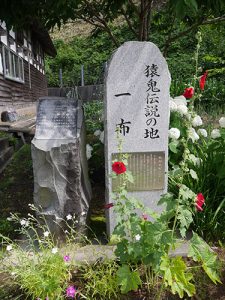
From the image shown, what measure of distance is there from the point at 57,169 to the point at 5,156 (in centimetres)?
294

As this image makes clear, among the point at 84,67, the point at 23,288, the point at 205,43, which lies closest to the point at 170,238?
the point at 23,288

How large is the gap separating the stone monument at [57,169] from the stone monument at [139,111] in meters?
0.28

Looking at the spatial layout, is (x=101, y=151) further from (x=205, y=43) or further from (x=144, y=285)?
(x=205, y=43)

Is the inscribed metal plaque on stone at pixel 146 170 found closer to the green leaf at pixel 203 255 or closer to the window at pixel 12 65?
the green leaf at pixel 203 255

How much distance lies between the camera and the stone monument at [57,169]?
2.78m

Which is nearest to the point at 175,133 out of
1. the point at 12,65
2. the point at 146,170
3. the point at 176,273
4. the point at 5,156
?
the point at 146,170

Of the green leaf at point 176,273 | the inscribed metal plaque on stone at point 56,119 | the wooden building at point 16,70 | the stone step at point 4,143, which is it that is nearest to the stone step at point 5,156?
the stone step at point 4,143

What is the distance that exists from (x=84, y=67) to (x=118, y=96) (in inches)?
834

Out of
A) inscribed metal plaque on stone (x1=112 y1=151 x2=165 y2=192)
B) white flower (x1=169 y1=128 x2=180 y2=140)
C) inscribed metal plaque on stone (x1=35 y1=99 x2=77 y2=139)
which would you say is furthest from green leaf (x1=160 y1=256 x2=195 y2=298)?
white flower (x1=169 y1=128 x2=180 y2=140)

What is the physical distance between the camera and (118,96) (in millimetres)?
2656

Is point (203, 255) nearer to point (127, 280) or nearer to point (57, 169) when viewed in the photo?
point (127, 280)

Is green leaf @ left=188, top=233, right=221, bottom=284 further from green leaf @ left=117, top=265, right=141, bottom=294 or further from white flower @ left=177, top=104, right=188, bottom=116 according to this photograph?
white flower @ left=177, top=104, right=188, bottom=116

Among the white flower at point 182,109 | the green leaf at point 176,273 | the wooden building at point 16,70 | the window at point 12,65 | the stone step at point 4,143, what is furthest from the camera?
the window at point 12,65

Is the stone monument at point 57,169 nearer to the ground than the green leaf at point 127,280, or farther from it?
farther from it
